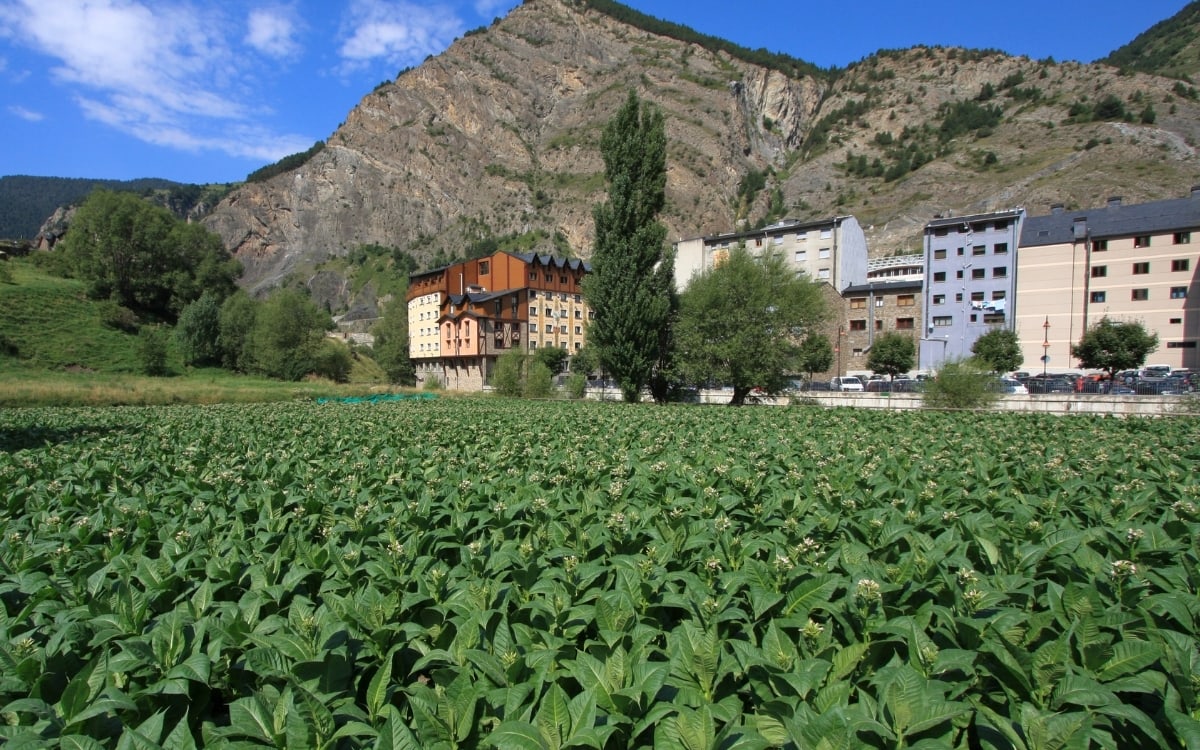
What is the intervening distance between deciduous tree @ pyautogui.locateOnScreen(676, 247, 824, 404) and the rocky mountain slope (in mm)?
111401

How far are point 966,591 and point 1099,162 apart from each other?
14806cm

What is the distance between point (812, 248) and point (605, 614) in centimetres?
8229

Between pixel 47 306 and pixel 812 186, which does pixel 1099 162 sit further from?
pixel 47 306

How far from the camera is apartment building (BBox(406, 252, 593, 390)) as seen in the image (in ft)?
249

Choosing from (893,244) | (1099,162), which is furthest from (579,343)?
(1099,162)

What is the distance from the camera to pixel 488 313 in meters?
75.7

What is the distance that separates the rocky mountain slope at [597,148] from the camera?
145625 millimetres

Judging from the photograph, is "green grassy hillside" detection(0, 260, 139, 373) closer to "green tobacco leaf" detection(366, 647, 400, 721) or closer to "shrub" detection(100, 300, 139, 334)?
"shrub" detection(100, 300, 139, 334)

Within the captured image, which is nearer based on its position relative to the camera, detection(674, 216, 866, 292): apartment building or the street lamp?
the street lamp

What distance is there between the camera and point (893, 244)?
394 feet

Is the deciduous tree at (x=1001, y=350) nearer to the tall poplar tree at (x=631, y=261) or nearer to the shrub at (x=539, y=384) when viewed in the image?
the tall poplar tree at (x=631, y=261)

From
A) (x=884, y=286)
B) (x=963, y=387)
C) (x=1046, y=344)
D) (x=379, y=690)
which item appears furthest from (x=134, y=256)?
(x=1046, y=344)

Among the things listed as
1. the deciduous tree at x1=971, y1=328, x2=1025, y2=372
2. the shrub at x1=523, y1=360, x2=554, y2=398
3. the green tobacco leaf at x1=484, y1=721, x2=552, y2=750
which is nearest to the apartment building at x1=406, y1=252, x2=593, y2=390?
the shrub at x1=523, y1=360, x2=554, y2=398

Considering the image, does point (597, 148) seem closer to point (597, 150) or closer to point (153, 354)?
point (597, 150)
